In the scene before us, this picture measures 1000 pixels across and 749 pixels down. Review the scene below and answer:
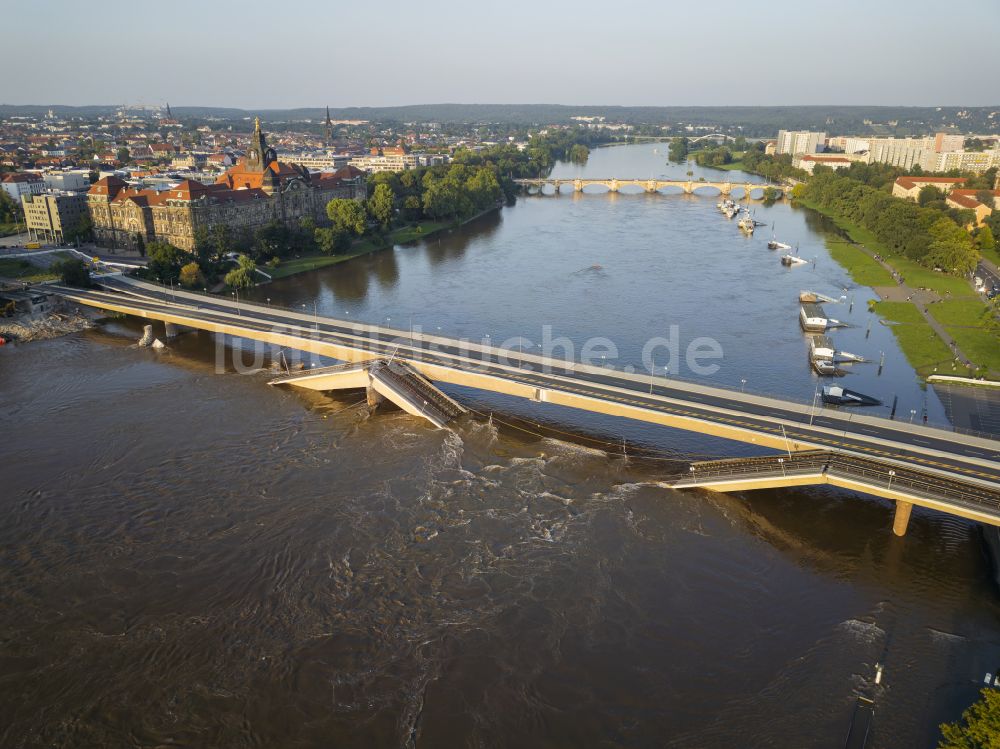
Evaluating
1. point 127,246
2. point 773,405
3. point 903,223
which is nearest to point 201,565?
point 773,405

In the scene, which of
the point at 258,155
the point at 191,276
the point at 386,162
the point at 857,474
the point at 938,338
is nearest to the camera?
the point at 857,474

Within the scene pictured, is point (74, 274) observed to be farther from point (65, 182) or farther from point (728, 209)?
point (728, 209)

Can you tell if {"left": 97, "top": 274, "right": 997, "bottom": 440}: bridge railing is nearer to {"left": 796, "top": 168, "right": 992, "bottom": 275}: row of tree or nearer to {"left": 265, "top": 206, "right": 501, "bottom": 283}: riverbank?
{"left": 265, "top": 206, "right": 501, "bottom": 283}: riverbank

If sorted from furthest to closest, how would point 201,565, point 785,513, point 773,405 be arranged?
point 773,405, point 785,513, point 201,565

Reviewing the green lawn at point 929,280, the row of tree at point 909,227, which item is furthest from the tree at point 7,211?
the row of tree at point 909,227

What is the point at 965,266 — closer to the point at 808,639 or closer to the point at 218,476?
the point at 808,639

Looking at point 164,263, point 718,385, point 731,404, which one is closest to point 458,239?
point 164,263

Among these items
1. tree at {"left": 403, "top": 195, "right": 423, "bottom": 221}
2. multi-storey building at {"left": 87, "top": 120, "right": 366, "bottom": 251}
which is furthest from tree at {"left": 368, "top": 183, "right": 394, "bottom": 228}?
tree at {"left": 403, "top": 195, "right": 423, "bottom": 221}
